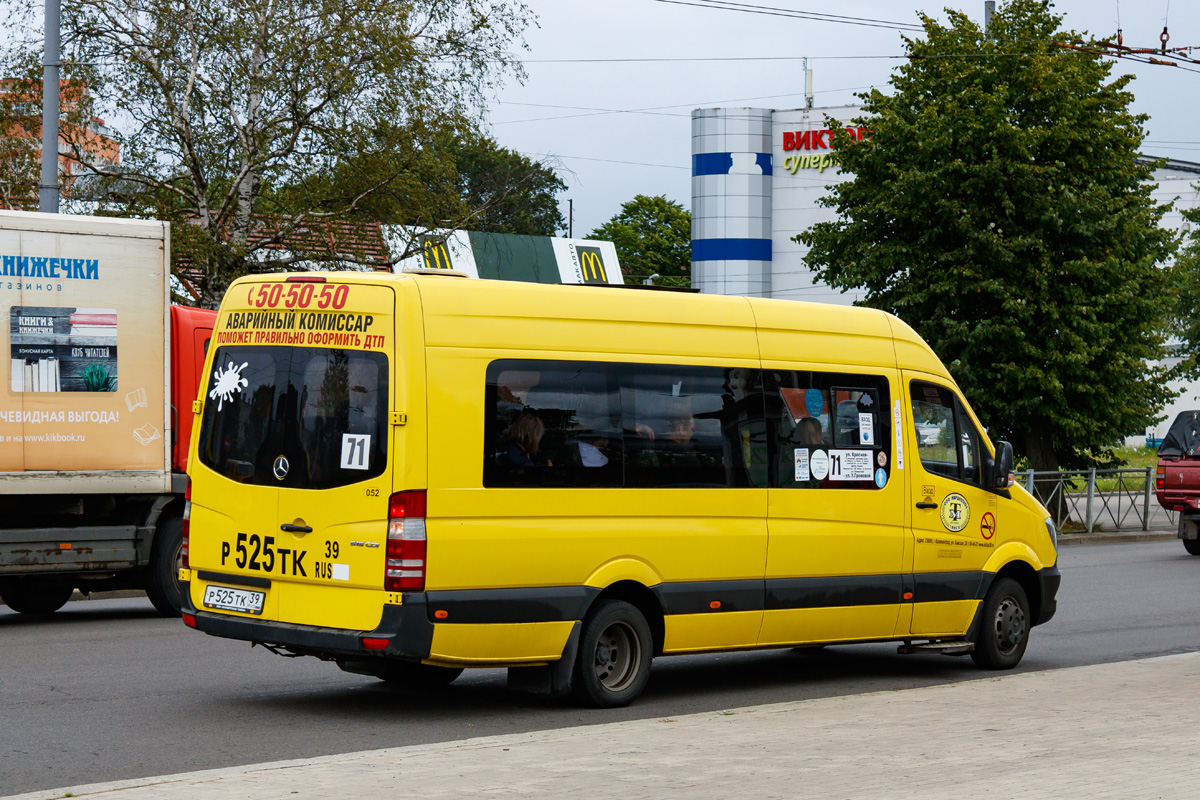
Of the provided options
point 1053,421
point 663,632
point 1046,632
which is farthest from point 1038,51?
point 663,632

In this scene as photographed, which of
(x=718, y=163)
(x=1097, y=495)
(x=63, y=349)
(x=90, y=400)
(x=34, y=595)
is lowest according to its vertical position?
(x=34, y=595)

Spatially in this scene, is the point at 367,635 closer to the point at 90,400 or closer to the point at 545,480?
the point at 545,480

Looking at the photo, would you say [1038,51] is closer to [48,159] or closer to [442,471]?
[48,159]

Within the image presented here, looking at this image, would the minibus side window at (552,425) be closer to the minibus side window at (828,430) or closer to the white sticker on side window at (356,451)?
the white sticker on side window at (356,451)

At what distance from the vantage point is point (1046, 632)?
1378cm

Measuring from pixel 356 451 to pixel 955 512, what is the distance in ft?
15.4

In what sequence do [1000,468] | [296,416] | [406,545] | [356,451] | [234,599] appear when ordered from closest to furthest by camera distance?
[406,545] < [356,451] < [296,416] < [234,599] < [1000,468]

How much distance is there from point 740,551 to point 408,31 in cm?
1476

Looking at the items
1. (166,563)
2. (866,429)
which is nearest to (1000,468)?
(866,429)

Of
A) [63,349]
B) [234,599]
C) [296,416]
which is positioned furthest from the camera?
[63,349]

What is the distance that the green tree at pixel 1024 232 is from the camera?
2698 centimetres

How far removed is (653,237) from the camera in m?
83.6

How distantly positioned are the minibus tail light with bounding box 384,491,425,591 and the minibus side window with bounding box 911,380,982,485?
13.7 ft

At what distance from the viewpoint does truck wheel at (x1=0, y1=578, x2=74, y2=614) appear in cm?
1392
